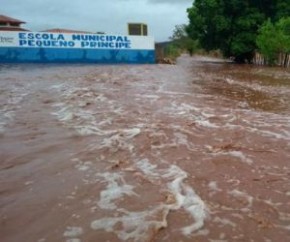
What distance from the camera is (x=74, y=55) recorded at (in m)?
28.5

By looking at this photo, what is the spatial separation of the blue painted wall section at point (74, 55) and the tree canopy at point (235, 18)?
6.43 meters

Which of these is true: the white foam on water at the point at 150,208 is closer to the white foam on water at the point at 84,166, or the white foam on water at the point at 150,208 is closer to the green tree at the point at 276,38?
the white foam on water at the point at 84,166

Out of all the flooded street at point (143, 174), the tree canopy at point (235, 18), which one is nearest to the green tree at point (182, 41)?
the tree canopy at point (235, 18)

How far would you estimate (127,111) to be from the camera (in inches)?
348

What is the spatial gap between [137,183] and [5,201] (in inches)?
57.9

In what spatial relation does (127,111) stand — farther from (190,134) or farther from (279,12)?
(279,12)

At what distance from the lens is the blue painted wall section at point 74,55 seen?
27.2 m

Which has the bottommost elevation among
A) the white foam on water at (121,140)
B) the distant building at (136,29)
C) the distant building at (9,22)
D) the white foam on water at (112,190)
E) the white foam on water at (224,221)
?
the white foam on water at (224,221)

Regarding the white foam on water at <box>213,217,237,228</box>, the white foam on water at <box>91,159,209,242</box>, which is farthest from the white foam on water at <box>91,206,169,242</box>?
the white foam on water at <box>213,217,237,228</box>

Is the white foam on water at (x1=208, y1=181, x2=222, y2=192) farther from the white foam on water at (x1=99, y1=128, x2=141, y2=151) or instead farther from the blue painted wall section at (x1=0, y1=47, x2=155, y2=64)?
the blue painted wall section at (x1=0, y1=47, x2=155, y2=64)

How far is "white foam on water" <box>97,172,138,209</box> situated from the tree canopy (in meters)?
29.9

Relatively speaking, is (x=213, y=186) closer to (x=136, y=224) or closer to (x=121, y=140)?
(x=136, y=224)

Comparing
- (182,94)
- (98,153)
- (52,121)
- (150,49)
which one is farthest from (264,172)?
(150,49)

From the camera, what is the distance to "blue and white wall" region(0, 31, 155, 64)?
27141 mm
